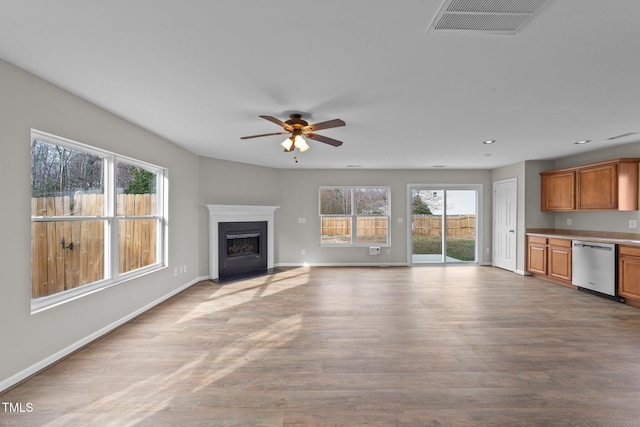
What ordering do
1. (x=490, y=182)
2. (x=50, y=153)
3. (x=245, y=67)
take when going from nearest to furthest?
1. (x=245, y=67)
2. (x=50, y=153)
3. (x=490, y=182)

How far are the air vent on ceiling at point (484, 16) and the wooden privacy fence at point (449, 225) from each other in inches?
227

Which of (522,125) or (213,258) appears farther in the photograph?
(213,258)

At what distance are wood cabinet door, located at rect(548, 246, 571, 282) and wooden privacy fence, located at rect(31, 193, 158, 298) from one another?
713 centimetres

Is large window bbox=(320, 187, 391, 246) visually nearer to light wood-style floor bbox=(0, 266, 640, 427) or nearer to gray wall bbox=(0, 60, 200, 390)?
light wood-style floor bbox=(0, 266, 640, 427)

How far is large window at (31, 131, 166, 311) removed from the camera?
249 centimetres

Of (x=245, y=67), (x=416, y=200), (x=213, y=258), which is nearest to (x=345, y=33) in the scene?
(x=245, y=67)

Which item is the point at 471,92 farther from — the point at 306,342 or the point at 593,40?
the point at 306,342

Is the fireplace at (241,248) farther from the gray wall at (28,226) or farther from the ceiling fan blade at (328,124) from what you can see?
the ceiling fan blade at (328,124)

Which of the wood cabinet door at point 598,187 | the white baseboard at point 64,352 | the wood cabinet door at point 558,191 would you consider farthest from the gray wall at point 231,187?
the wood cabinet door at point 598,187

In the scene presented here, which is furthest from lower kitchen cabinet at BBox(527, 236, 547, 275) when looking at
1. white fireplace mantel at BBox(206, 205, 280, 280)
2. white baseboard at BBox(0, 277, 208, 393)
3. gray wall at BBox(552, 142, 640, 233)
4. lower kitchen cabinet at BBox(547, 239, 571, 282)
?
white baseboard at BBox(0, 277, 208, 393)

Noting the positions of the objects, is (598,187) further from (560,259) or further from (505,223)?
(505,223)

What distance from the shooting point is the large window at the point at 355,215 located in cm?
707

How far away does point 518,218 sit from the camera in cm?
609

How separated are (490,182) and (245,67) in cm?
692
